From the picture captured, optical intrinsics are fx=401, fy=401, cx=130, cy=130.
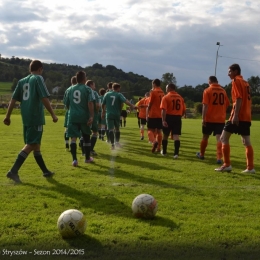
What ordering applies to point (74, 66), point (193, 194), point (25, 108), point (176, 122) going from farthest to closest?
point (74, 66) → point (176, 122) → point (25, 108) → point (193, 194)

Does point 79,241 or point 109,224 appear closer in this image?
point 79,241

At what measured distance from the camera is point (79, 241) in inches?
158

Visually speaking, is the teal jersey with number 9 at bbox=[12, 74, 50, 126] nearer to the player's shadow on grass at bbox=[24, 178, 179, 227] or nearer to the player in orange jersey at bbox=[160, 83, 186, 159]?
the player's shadow on grass at bbox=[24, 178, 179, 227]

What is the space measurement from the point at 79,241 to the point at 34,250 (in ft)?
1.52

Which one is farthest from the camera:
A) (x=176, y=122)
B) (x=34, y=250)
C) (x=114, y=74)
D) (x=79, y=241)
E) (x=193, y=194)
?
(x=114, y=74)

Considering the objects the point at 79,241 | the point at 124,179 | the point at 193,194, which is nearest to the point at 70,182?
the point at 124,179

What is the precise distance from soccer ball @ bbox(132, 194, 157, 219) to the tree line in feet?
215

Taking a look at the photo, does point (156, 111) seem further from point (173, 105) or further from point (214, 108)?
point (214, 108)

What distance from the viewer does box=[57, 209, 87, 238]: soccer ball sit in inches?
159

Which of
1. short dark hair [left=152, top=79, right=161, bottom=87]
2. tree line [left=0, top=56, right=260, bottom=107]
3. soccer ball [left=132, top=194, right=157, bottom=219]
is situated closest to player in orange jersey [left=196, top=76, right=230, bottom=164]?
short dark hair [left=152, top=79, right=161, bottom=87]

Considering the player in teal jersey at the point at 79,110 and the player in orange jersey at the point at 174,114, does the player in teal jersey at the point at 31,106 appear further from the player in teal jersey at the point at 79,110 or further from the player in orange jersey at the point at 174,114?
the player in orange jersey at the point at 174,114

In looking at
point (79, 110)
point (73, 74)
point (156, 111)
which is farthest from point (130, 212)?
point (73, 74)

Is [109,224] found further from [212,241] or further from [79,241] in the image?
[212,241]

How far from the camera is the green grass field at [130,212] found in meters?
3.84
